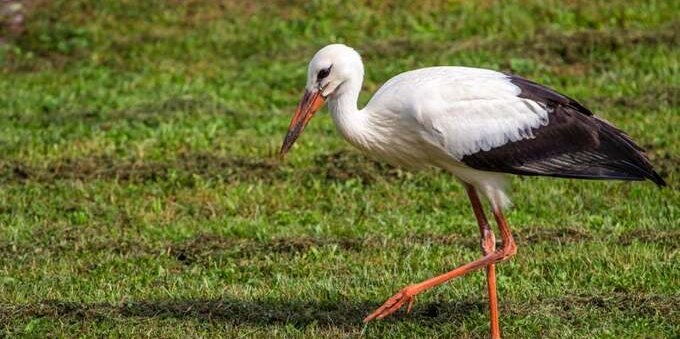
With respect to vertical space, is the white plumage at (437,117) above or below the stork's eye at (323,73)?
below

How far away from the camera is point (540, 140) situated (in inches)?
281

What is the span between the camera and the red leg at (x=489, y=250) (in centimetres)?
672

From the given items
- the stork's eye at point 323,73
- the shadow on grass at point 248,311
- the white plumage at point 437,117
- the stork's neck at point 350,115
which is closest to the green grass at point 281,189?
the shadow on grass at point 248,311

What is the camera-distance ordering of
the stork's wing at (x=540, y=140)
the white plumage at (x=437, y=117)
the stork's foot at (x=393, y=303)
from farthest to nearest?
the stork's wing at (x=540, y=140) < the white plumage at (x=437, y=117) < the stork's foot at (x=393, y=303)

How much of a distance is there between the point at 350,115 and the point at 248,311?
1.16m

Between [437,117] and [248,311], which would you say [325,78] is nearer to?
[437,117]

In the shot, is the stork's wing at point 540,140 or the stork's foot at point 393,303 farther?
the stork's wing at point 540,140

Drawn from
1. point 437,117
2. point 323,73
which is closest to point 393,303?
point 437,117

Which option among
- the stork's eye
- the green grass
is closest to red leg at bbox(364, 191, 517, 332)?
the green grass

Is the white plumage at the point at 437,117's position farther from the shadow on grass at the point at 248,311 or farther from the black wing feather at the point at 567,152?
the shadow on grass at the point at 248,311

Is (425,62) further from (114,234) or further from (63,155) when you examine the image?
(114,234)

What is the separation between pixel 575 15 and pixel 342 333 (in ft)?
26.7

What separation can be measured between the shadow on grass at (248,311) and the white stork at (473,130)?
0.25 m

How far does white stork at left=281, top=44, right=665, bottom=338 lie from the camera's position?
6.89 meters
